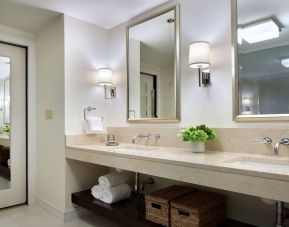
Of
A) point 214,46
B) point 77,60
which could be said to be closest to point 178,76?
point 214,46

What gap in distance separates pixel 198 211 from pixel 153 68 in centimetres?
144

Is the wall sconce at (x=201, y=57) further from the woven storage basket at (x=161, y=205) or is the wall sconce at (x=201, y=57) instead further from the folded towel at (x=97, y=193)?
the folded towel at (x=97, y=193)

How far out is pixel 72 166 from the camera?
263 cm

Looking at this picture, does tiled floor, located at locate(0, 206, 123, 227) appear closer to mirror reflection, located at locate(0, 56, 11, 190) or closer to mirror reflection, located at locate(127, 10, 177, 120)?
mirror reflection, located at locate(0, 56, 11, 190)

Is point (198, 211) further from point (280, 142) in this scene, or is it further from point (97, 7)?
point (97, 7)

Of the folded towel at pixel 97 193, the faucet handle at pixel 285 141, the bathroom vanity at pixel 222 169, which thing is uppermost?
the faucet handle at pixel 285 141

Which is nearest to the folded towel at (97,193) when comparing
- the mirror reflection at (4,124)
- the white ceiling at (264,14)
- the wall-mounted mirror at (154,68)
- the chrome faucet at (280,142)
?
the wall-mounted mirror at (154,68)

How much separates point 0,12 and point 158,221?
2548 millimetres

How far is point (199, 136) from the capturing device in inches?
72.3

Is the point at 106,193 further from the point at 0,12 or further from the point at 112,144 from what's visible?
the point at 0,12

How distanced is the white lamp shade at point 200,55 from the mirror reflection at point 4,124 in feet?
7.45

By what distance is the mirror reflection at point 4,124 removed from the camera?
289cm

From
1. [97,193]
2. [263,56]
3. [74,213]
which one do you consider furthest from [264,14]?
[74,213]

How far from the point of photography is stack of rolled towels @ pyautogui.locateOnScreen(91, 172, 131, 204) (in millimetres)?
2311
